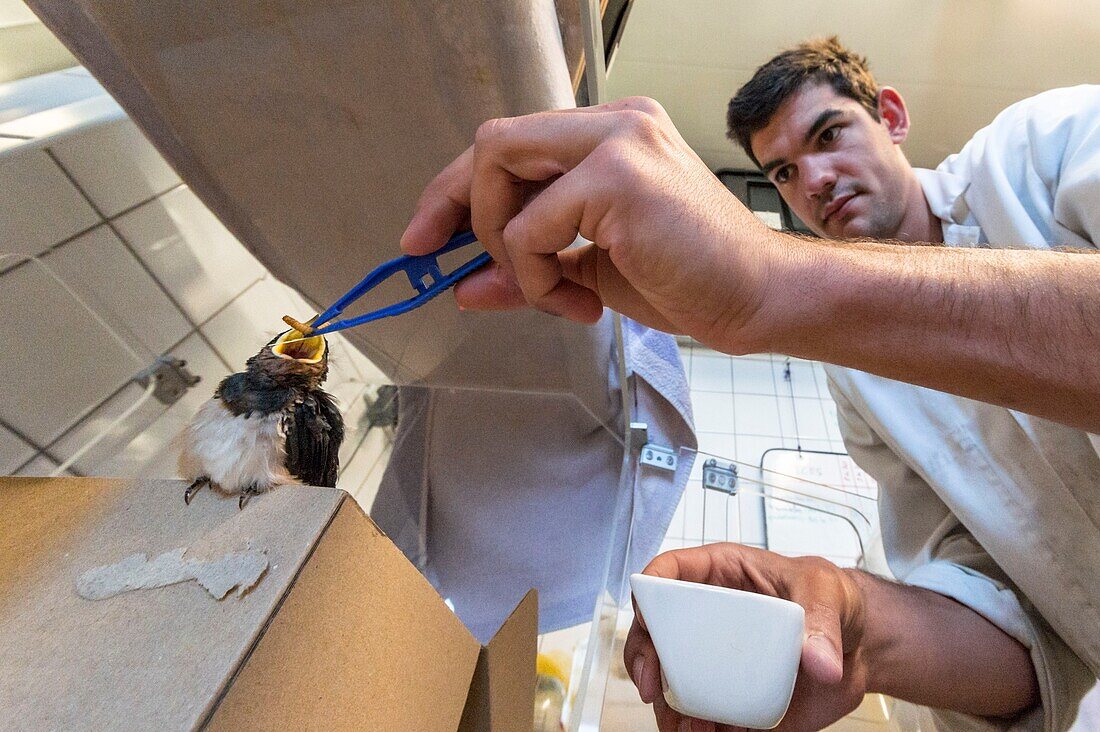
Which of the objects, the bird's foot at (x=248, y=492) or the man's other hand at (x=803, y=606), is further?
the man's other hand at (x=803, y=606)

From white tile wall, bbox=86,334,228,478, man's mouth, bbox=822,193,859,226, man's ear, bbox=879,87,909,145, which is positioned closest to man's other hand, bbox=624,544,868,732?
white tile wall, bbox=86,334,228,478

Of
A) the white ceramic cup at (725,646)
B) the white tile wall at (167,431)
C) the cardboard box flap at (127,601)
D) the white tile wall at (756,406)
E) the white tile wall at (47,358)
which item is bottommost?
the white tile wall at (756,406)

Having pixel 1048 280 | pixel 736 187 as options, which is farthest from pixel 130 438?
pixel 736 187

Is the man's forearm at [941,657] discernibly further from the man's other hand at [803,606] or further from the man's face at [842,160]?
the man's face at [842,160]

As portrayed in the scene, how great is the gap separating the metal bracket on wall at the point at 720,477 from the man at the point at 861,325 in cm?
21

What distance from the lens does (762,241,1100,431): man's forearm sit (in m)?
0.35

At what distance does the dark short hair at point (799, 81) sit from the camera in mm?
926

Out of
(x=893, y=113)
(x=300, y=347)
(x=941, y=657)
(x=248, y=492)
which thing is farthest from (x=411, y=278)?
(x=893, y=113)

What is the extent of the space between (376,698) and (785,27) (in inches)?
59.4

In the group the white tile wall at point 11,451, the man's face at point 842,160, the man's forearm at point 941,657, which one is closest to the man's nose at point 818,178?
the man's face at point 842,160

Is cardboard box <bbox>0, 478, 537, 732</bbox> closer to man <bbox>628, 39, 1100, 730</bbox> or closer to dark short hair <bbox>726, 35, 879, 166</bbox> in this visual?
man <bbox>628, 39, 1100, 730</bbox>

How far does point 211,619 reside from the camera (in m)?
0.22

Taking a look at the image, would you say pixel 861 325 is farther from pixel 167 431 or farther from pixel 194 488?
pixel 167 431

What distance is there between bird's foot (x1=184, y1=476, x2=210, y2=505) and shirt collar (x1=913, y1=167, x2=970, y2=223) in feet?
3.19
